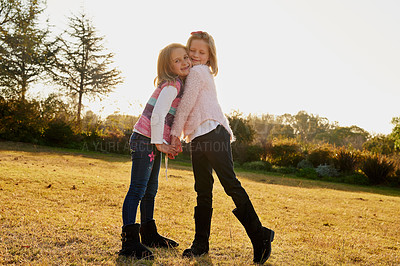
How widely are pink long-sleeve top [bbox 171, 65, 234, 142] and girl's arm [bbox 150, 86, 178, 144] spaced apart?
0.43ft

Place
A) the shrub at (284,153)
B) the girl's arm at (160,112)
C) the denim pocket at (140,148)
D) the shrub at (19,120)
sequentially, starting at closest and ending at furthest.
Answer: the girl's arm at (160,112) → the denim pocket at (140,148) → the shrub at (19,120) → the shrub at (284,153)

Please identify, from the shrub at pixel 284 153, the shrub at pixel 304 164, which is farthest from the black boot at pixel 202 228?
the shrub at pixel 284 153

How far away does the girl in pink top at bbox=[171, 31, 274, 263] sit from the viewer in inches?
94.9

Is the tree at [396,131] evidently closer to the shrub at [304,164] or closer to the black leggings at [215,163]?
the shrub at [304,164]

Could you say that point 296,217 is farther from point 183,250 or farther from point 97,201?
point 97,201

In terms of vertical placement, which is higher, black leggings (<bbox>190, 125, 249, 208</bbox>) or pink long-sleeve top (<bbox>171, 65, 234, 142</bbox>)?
pink long-sleeve top (<bbox>171, 65, 234, 142</bbox>)

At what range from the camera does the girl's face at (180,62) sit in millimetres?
2465

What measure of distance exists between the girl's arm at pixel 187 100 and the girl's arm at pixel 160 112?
115mm

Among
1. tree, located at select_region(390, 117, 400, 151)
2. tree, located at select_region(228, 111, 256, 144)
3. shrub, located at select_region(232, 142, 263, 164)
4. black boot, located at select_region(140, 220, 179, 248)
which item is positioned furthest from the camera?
tree, located at select_region(390, 117, 400, 151)

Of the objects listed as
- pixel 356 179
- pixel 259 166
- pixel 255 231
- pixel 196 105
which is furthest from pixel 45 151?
pixel 356 179

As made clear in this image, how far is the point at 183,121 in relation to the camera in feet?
8.05

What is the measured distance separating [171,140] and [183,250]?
100 centimetres

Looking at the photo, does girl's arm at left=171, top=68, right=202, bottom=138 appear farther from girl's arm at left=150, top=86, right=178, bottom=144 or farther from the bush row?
the bush row

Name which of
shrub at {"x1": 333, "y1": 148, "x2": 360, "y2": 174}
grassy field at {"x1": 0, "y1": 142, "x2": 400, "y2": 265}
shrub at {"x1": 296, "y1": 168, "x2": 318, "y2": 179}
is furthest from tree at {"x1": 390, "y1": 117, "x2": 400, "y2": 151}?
grassy field at {"x1": 0, "y1": 142, "x2": 400, "y2": 265}
